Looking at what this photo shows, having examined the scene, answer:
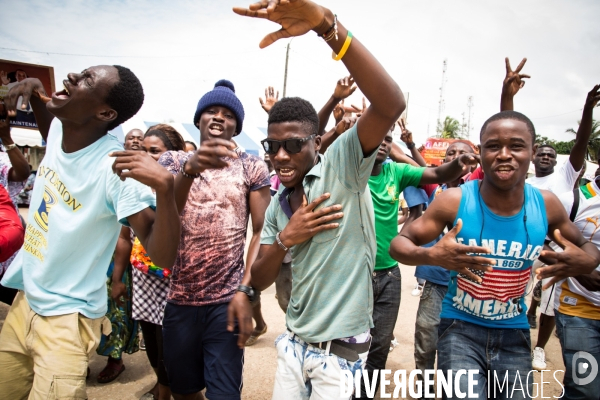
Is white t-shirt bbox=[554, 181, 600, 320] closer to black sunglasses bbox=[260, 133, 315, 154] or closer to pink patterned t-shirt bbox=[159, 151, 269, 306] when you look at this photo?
black sunglasses bbox=[260, 133, 315, 154]

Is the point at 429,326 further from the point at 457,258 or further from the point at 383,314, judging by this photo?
the point at 457,258

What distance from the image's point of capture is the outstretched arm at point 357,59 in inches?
61.1

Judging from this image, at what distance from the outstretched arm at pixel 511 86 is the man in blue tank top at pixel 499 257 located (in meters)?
0.94

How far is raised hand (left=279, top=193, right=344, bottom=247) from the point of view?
76.8 inches

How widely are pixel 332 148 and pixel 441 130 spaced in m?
50.6

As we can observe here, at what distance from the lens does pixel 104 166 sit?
201 cm

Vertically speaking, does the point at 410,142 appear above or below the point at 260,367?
above

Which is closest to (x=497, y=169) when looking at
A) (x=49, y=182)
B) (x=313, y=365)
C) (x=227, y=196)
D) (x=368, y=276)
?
(x=368, y=276)

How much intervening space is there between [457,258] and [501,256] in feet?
1.23

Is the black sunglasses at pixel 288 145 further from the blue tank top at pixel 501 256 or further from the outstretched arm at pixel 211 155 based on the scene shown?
the blue tank top at pixel 501 256

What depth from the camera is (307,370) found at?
205cm

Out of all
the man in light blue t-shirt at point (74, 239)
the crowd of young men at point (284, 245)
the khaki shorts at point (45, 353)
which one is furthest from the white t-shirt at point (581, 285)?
the khaki shorts at point (45, 353)

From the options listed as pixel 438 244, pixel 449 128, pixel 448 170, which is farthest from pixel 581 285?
pixel 449 128

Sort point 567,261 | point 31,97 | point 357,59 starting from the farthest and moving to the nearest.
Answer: point 31,97 < point 567,261 < point 357,59
